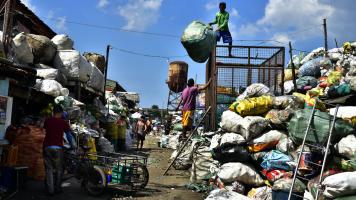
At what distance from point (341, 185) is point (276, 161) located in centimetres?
184

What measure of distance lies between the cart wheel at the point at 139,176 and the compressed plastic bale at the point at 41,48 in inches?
234

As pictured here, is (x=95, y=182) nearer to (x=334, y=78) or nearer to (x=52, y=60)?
(x=334, y=78)

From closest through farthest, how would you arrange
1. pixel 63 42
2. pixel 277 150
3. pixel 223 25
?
pixel 277 150, pixel 223 25, pixel 63 42

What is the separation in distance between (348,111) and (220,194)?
9.01 ft

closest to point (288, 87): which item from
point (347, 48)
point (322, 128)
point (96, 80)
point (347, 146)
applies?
point (347, 48)

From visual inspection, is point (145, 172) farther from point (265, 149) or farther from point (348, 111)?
point (348, 111)

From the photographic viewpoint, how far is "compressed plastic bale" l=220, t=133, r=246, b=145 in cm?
749

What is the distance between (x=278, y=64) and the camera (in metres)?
10.1

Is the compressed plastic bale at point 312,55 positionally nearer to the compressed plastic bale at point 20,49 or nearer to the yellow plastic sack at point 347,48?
the yellow plastic sack at point 347,48

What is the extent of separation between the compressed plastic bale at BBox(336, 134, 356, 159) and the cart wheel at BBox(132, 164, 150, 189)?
3302 mm

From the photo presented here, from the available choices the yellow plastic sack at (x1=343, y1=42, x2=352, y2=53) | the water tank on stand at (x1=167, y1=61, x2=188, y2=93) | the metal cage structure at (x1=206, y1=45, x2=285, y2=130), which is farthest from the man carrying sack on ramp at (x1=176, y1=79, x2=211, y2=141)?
the water tank on stand at (x1=167, y1=61, x2=188, y2=93)

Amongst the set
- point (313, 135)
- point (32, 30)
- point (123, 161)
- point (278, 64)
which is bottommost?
point (123, 161)

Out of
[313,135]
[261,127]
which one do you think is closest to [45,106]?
[261,127]

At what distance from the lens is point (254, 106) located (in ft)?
26.6
